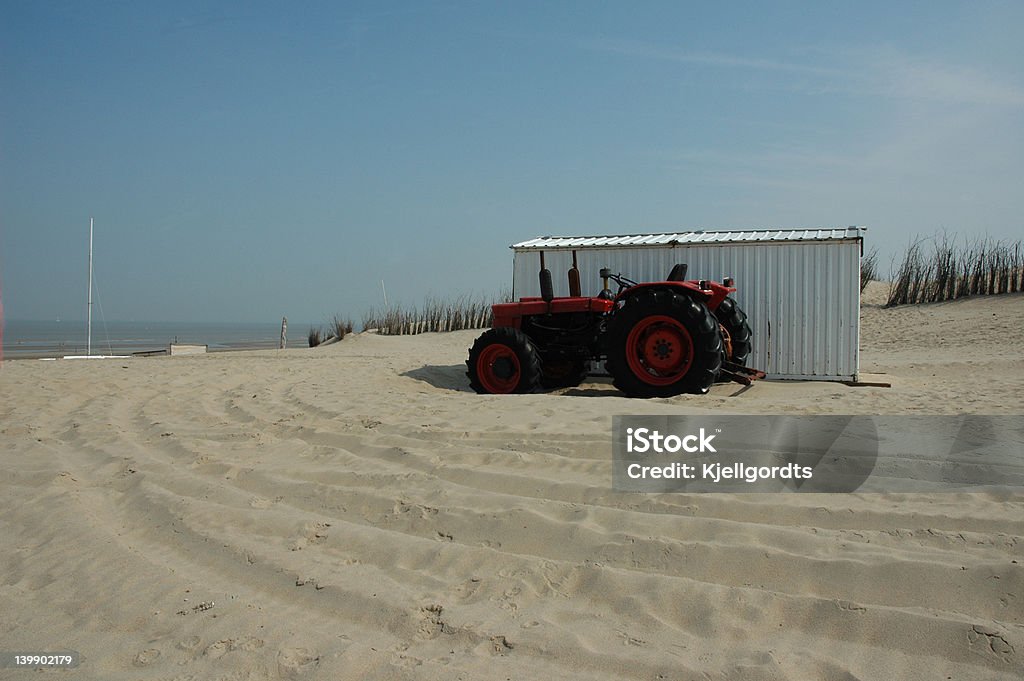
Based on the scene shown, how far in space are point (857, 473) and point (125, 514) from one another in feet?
13.8

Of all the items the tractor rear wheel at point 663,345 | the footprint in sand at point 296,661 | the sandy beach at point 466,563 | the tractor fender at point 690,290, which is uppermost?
the tractor fender at point 690,290

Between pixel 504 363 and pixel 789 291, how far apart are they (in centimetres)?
→ 403

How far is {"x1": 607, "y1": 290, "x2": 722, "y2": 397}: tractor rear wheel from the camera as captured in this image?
798 centimetres

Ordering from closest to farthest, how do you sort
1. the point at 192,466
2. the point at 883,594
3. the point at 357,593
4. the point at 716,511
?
the point at 883,594
the point at 357,593
the point at 716,511
the point at 192,466

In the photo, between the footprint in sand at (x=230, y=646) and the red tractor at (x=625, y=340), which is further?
the red tractor at (x=625, y=340)

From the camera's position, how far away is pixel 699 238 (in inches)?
427

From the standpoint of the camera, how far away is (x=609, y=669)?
2598 mm

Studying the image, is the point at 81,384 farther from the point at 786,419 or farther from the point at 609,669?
the point at 609,669

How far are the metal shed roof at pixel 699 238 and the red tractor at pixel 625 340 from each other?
873 millimetres

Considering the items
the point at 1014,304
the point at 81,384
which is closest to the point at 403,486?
the point at 81,384

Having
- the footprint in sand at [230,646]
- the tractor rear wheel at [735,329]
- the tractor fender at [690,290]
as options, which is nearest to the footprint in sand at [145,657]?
the footprint in sand at [230,646]

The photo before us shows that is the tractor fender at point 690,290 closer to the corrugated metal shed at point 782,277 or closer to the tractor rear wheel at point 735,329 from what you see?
the tractor rear wheel at point 735,329

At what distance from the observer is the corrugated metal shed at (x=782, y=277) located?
9.91 metres

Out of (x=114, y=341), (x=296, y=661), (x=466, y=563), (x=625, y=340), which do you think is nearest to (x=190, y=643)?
(x=296, y=661)
